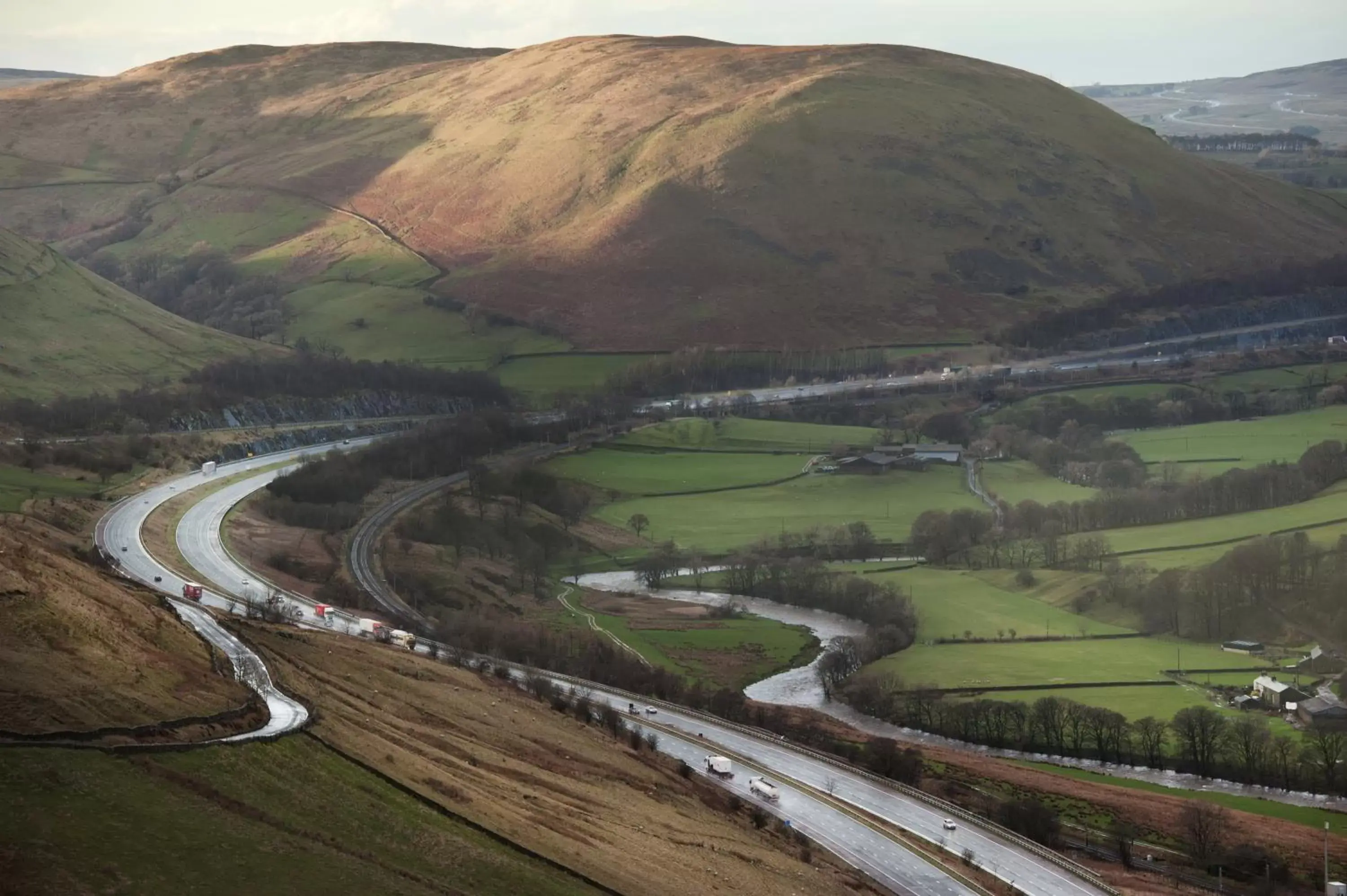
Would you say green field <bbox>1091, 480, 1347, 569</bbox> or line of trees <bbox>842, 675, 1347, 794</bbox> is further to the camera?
green field <bbox>1091, 480, 1347, 569</bbox>

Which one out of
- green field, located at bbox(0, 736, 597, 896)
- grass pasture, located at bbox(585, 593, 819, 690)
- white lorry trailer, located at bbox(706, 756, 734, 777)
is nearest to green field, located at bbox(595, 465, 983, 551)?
grass pasture, located at bbox(585, 593, 819, 690)

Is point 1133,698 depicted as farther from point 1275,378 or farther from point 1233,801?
point 1275,378

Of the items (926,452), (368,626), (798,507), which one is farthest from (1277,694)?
(926,452)

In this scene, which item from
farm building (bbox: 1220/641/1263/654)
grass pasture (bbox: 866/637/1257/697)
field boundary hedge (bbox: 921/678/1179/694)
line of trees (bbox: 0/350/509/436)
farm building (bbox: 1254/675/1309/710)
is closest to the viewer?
farm building (bbox: 1254/675/1309/710)

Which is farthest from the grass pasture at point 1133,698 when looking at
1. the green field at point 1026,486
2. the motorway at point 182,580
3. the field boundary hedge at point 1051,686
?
the green field at point 1026,486

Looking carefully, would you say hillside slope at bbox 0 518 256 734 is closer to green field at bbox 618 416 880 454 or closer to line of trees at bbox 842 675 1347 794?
line of trees at bbox 842 675 1347 794
